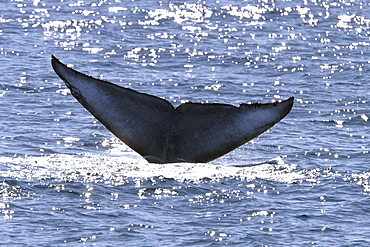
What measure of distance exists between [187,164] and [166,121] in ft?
2.37

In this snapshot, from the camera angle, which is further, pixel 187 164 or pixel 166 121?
pixel 187 164

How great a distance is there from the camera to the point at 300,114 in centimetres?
1838

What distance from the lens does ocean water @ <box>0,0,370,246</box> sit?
34.7 feet

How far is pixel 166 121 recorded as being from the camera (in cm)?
1207

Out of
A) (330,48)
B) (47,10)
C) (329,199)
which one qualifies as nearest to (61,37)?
(47,10)

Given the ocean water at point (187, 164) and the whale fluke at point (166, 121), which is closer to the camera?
the ocean water at point (187, 164)

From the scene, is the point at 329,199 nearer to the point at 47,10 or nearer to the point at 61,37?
the point at 61,37

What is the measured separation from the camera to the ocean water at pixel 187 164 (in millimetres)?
10578

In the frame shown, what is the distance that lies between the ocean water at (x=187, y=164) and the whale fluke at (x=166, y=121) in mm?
369

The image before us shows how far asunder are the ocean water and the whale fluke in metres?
0.37

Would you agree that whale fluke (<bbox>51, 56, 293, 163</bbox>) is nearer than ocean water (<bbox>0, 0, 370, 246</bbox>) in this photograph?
No

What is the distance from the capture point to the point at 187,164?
40.1 ft

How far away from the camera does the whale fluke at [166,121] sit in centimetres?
1153

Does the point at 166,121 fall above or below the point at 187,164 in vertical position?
above
